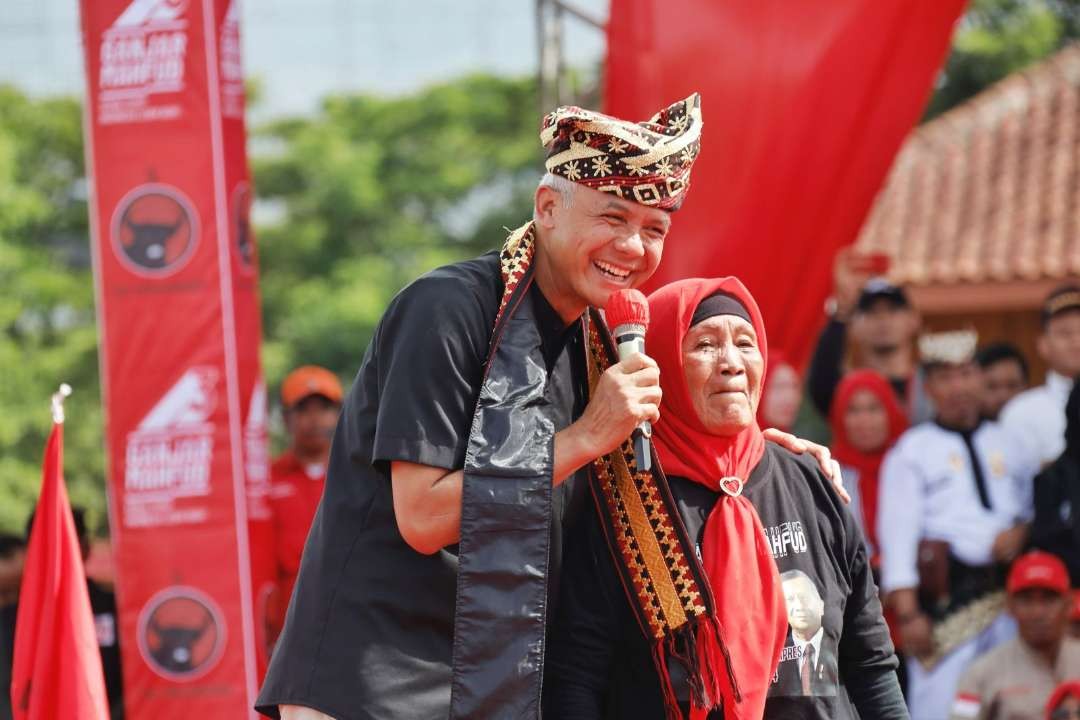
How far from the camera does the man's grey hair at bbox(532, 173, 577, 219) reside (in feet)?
10.0

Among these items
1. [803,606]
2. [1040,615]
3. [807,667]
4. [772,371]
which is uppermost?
[772,371]

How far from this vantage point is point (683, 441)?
11.0 feet

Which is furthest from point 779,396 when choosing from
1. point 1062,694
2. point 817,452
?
point 817,452

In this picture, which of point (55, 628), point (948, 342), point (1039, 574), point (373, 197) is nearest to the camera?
point (55, 628)

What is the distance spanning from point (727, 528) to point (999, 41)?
20.7 meters

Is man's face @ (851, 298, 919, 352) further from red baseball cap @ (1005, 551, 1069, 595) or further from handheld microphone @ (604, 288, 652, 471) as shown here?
handheld microphone @ (604, 288, 652, 471)

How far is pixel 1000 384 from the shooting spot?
7105mm

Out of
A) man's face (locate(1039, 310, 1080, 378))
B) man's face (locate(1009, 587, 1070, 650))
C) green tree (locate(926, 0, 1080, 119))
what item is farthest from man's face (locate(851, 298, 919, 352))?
green tree (locate(926, 0, 1080, 119))

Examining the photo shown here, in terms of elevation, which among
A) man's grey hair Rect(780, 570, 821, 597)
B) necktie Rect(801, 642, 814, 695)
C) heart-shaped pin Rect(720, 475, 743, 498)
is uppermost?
heart-shaped pin Rect(720, 475, 743, 498)

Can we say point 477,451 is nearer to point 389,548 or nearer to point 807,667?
point 389,548

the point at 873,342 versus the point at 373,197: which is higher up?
the point at 373,197

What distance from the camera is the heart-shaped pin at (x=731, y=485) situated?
330 cm

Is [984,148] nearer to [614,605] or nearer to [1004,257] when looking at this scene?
[1004,257]

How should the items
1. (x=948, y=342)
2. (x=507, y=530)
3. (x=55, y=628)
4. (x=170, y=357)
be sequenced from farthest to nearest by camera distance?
(x=948, y=342)
(x=170, y=357)
(x=55, y=628)
(x=507, y=530)
